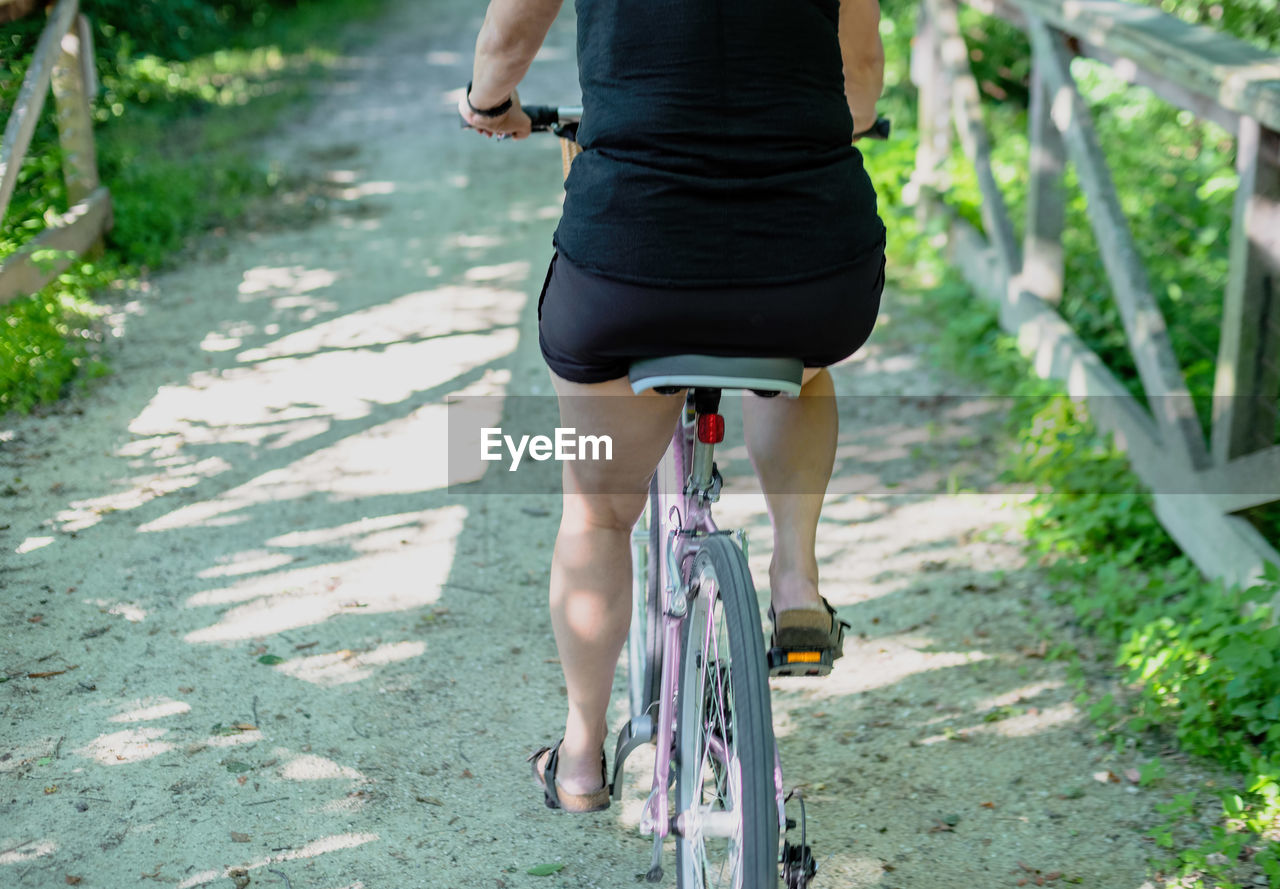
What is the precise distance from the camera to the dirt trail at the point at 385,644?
9.70 ft

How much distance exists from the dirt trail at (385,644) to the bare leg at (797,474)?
0.84m

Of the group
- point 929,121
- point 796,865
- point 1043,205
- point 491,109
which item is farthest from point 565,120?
point 929,121

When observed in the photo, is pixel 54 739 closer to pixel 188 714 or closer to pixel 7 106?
pixel 188 714

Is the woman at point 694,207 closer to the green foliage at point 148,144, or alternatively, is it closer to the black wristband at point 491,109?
the black wristband at point 491,109

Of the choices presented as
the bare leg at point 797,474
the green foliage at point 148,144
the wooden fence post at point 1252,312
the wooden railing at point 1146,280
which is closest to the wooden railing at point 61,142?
the green foliage at point 148,144

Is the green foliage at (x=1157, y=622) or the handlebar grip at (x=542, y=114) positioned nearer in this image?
the handlebar grip at (x=542, y=114)

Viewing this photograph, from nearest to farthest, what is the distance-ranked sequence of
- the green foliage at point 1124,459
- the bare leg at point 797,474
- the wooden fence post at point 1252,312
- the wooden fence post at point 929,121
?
the bare leg at point 797,474 < the green foliage at point 1124,459 < the wooden fence post at point 1252,312 < the wooden fence post at point 929,121

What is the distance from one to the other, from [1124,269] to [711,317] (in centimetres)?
312

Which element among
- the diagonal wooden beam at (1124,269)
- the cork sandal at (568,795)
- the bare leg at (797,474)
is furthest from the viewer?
the diagonal wooden beam at (1124,269)

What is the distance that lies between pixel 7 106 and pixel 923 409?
4237 millimetres

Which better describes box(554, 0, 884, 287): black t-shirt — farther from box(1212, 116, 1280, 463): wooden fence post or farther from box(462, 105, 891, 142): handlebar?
box(1212, 116, 1280, 463): wooden fence post

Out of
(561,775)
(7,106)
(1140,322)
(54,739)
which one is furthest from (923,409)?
(7,106)

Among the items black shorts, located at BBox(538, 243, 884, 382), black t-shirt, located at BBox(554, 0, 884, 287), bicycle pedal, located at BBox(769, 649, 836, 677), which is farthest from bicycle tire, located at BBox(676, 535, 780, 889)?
black t-shirt, located at BBox(554, 0, 884, 287)

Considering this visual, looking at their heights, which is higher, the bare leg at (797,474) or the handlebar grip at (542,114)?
the handlebar grip at (542,114)
